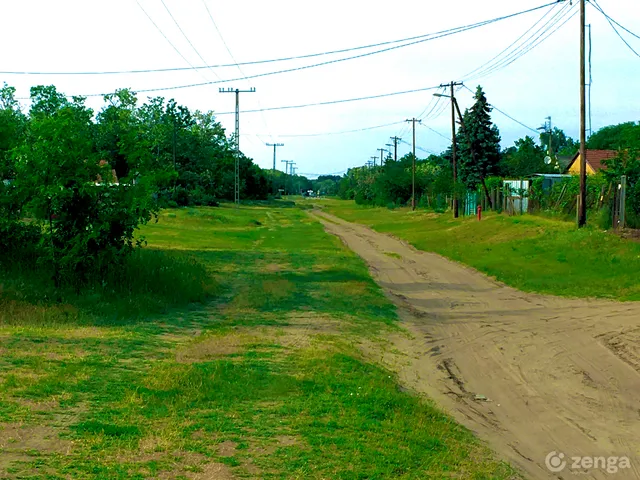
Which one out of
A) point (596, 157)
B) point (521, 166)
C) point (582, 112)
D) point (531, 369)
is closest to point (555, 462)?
point (531, 369)

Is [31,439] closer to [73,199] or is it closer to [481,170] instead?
[73,199]

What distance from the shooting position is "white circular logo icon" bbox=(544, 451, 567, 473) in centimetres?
709

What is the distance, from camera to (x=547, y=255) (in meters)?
25.8

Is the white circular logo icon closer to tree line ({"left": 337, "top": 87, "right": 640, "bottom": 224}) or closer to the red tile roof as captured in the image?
tree line ({"left": 337, "top": 87, "right": 640, "bottom": 224})

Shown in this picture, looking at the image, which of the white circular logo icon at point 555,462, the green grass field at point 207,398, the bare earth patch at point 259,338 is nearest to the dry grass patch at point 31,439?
the green grass field at point 207,398

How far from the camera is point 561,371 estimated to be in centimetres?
Answer: 1120

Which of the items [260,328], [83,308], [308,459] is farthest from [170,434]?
[83,308]

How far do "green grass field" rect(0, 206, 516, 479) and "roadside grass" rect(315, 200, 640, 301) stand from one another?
7.04m

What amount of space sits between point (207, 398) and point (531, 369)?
5.40 metres

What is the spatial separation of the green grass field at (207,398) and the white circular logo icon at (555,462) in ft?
1.89

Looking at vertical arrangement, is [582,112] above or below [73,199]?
above

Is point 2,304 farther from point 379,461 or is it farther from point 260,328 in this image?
point 379,461

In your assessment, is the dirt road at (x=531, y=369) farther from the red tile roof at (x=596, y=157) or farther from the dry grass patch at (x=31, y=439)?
the red tile roof at (x=596, y=157)

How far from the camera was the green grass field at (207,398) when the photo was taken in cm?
630
